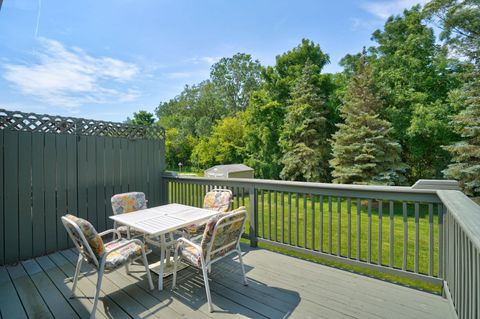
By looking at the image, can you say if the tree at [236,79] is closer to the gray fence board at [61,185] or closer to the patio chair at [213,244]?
the gray fence board at [61,185]

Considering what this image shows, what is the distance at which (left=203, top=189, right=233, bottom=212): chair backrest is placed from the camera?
3.49m

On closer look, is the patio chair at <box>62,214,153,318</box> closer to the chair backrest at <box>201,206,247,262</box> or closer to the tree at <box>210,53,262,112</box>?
the chair backrest at <box>201,206,247,262</box>

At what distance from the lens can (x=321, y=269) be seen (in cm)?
299

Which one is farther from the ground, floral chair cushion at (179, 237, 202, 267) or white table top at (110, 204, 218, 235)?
white table top at (110, 204, 218, 235)

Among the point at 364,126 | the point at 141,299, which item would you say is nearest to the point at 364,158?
the point at 364,126

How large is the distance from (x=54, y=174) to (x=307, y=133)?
11216 millimetres

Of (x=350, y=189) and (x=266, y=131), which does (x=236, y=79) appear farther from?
(x=350, y=189)

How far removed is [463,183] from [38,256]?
1191 cm

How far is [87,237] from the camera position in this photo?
2047mm

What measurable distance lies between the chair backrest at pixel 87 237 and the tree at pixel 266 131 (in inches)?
509

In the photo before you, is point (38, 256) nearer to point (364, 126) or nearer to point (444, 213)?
point (444, 213)

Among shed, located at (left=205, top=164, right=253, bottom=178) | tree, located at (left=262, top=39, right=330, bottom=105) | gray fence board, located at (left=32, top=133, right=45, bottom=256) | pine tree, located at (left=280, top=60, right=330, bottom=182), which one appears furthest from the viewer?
tree, located at (left=262, top=39, right=330, bottom=105)

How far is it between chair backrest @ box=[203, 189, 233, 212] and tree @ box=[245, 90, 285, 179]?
1123 centimetres

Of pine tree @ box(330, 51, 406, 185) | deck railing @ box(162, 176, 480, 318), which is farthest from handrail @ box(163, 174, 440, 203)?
pine tree @ box(330, 51, 406, 185)
